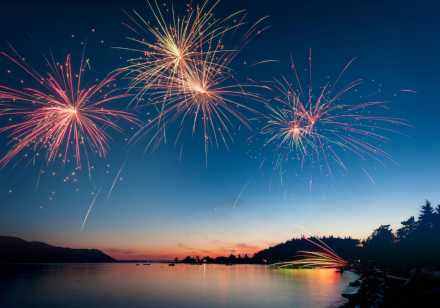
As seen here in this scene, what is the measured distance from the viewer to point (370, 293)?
43.0m

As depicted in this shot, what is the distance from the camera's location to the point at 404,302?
22.5 m

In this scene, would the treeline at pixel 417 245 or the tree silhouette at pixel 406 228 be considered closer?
the treeline at pixel 417 245

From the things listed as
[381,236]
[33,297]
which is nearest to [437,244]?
[381,236]

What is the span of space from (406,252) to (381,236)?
161ft

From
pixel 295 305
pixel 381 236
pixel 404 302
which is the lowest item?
pixel 295 305

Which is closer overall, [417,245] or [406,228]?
[417,245]

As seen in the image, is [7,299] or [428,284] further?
[7,299]

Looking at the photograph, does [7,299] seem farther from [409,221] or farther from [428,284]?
[409,221]

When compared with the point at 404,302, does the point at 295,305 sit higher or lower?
lower

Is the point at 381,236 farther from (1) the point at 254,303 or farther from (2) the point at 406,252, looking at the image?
(1) the point at 254,303

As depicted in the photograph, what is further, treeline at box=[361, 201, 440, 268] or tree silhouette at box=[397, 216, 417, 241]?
tree silhouette at box=[397, 216, 417, 241]

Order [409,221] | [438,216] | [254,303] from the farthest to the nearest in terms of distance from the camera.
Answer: [409,221]
[438,216]
[254,303]

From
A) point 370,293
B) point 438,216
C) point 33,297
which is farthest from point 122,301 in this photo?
point 438,216

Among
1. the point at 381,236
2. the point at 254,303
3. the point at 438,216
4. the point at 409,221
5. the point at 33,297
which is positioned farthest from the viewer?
the point at 381,236
